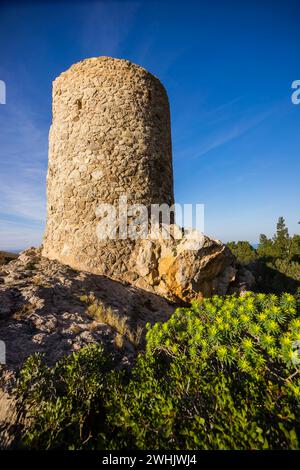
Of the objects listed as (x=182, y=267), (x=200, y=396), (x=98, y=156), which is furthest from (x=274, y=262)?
(x=200, y=396)

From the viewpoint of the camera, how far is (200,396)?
263cm

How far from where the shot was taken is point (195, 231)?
7398 mm

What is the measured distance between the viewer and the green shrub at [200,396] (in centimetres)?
213

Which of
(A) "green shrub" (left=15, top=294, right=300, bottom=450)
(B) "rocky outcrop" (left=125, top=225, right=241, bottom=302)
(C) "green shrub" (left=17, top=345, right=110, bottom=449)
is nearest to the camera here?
(A) "green shrub" (left=15, top=294, right=300, bottom=450)

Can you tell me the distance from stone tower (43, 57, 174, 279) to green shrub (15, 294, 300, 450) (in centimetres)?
440

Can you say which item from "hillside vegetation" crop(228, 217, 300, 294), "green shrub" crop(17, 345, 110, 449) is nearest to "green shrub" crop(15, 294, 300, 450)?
"green shrub" crop(17, 345, 110, 449)

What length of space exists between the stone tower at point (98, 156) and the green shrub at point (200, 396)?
4.40 metres

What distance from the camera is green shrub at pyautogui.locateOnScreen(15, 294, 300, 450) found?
7.00 ft

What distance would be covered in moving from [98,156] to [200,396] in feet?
23.3

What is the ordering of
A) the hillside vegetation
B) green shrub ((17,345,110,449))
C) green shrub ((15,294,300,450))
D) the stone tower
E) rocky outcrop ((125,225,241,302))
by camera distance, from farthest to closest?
the hillside vegetation, the stone tower, rocky outcrop ((125,225,241,302)), green shrub ((17,345,110,449)), green shrub ((15,294,300,450))

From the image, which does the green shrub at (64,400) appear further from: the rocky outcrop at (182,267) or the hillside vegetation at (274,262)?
the hillside vegetation at (274,262)

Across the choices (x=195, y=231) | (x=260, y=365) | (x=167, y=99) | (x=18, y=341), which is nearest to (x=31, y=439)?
(x=18, y=341)

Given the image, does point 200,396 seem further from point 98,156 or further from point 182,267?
point 98,156

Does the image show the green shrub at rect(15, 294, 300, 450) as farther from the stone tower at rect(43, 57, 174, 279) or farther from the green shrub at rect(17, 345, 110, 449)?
the stone tower at rect(43, 57, 174, 279)
